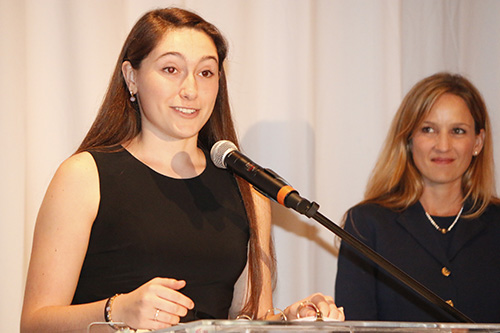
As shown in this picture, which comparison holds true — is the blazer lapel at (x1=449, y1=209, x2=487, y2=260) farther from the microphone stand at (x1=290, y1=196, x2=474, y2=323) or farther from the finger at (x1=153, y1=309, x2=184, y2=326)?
the finger at (x1=153, y1=309, x2=184, y2=326)

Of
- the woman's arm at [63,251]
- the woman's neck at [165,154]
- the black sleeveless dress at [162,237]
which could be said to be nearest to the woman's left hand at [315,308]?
the black sleeveless dress at [162,237]

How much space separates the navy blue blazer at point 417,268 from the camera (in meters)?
2.34

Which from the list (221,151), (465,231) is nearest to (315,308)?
(221,151)

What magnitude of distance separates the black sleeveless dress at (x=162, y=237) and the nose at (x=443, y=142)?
0.91 metres

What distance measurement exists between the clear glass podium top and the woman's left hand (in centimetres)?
49

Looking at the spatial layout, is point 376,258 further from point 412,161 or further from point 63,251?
point 412,161

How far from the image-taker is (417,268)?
237cm

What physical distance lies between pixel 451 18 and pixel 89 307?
81.0 inches

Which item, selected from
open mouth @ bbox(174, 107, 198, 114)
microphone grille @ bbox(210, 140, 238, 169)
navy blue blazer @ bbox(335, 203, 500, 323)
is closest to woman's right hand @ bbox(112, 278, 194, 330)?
microphone grille @ bbox(210, 140, 238, 169)

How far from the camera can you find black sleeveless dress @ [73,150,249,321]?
1.70 m

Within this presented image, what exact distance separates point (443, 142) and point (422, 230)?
0.33 metres

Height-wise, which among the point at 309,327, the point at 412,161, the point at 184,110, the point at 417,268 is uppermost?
the point at 184,110

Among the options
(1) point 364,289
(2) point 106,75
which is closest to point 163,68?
(2) point 106,75

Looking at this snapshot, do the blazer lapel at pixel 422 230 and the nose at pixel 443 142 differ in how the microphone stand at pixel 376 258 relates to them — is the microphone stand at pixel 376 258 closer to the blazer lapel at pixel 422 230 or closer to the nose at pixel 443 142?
the blazer lapel at pixel 422 230
